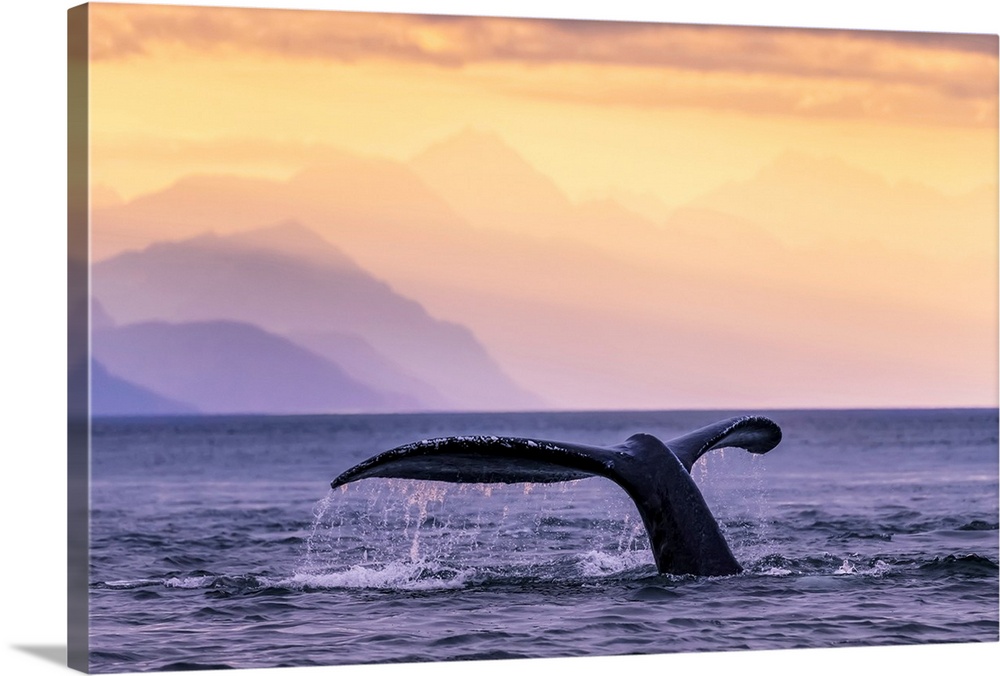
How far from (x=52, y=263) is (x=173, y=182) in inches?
257

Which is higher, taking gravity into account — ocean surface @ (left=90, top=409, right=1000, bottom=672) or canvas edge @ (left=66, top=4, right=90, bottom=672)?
canvas edge @ (left=66, top=4, right=90, bottom=672)

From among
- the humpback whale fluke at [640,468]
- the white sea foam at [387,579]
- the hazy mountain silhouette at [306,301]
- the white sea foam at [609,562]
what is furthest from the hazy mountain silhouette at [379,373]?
the humpback whale fluke at [640,468]

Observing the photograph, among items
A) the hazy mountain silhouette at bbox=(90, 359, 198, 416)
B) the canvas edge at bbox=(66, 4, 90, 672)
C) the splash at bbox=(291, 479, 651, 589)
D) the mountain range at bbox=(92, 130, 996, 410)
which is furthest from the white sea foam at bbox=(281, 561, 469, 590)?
the hazy mountain silhouette at bbox=(90, 359, 198, 416)

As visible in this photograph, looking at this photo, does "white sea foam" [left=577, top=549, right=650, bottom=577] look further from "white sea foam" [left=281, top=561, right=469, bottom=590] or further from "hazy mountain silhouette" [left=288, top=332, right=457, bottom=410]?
"hazy mountain silhouette" [left=288, top=332, right=457, bottom=410]

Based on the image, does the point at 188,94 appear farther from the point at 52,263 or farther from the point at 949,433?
the point at 949,433

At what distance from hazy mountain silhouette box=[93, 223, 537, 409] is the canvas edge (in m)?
13.9

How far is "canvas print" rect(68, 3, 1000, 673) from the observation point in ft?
47.6

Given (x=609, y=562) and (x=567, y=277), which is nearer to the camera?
(x=609, y=562)

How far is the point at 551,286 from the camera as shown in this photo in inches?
1224

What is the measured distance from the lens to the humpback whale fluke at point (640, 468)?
523 inches

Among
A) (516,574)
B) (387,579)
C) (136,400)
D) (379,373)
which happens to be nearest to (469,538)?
(516,574)

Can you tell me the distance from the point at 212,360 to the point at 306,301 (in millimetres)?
2824

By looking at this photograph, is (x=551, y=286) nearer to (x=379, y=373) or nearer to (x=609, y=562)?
(x=379, y=373)

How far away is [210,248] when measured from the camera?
33.0m
